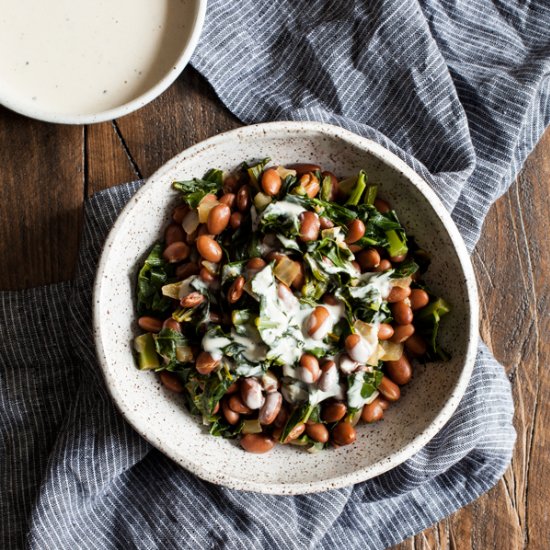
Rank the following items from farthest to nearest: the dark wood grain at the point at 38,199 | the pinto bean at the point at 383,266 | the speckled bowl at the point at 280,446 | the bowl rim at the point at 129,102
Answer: the dark wood grain at the point at 38,199
the bowl rim at the point at 129,102
the pinto bean at the point at 383,266
the speckled bowl at the point at 280,446

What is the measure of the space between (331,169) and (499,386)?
0.81 m

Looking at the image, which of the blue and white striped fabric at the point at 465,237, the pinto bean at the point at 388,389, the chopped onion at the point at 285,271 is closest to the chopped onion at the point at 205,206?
the chopped onion at the point at 285,271

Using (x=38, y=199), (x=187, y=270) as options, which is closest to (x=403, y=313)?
(x=187, y=270)

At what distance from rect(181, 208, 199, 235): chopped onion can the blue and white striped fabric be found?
0.31m

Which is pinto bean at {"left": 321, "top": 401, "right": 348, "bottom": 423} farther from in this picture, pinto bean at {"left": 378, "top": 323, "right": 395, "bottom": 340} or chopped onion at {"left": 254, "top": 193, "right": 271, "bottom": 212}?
chopped onion at {"left": 254, "top": 193, "right": 271, "bottom": 212}

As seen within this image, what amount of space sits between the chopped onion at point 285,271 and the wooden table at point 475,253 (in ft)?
2.06

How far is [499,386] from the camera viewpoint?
7.31 feet

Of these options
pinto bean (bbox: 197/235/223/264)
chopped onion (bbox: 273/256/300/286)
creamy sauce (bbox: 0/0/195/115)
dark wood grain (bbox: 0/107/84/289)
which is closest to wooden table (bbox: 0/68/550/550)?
dark wood grain (bbox: 0/107/84/289)

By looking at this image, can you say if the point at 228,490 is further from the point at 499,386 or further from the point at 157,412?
the point at 499,386

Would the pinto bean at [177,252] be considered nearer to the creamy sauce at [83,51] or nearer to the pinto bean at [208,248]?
the pinto bean at [208,248]

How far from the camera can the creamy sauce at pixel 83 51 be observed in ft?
7.03

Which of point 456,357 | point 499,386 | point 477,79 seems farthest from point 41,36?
point 499,386

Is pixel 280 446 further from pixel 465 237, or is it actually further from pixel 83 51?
pixel 83 51

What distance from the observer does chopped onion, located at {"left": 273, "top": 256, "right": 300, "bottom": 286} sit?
1.85 metres
